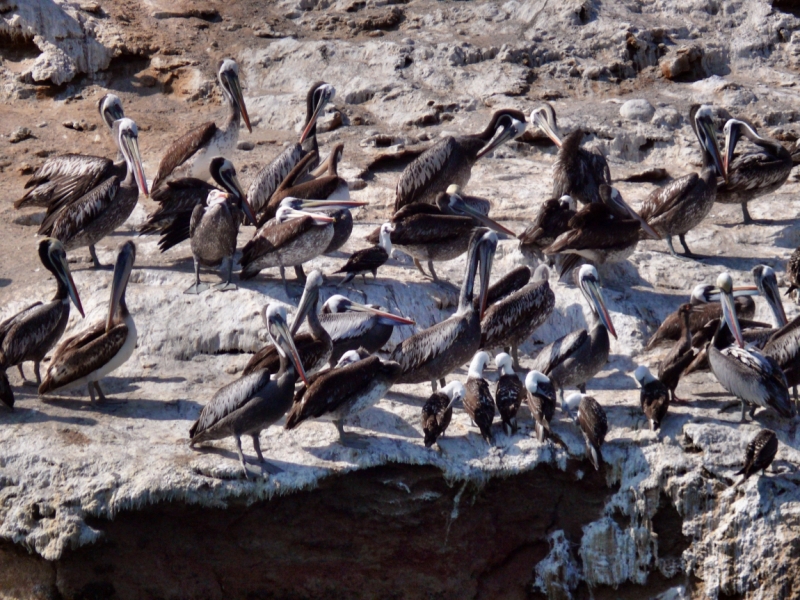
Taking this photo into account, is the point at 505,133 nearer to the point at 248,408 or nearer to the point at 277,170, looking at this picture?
the point at 277,170

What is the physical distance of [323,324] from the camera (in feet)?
29.8

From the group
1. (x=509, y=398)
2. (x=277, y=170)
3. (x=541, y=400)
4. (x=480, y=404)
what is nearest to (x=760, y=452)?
(x=541, y=400)

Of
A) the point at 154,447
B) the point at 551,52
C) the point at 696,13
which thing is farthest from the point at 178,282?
the point at 696,13

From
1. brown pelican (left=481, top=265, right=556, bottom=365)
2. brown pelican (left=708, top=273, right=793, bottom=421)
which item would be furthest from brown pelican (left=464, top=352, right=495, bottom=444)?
brown pelican (left=708, top=273, right=793, bottom=421)

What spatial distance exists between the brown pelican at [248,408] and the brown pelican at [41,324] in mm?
1701

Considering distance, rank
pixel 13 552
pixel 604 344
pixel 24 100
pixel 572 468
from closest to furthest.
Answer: pixel 13 552
pixel 572 468
pixel 604 344
pixel 24 100

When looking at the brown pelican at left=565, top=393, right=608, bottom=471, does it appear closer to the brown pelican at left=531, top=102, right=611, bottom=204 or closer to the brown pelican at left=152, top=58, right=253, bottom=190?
the brown pelican at left=531, top=102, right=611, bottom=204

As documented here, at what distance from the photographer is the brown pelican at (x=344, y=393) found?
25.6ft

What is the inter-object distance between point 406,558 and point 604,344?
2283 millimetres

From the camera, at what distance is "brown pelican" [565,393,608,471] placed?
313 inches

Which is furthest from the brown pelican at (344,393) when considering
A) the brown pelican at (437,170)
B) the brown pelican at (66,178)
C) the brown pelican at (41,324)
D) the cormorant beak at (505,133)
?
the cormorant beak at (505,133)

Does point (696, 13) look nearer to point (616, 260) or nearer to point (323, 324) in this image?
point (616, 260)

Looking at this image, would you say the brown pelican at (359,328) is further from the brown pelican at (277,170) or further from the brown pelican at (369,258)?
the brown pelican at (277,170)

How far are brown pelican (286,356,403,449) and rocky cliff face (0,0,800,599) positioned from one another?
0.26 meters
